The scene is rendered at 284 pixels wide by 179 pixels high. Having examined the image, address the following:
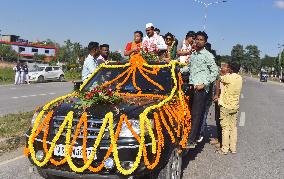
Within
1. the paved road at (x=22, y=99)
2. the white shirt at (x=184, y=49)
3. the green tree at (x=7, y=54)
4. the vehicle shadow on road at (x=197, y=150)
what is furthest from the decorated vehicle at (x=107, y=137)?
the green tree at (x=7, y=54)

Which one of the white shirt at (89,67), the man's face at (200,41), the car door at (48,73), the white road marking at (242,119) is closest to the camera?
the man's face at (200,41)

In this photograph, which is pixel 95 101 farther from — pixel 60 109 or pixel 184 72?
pixel 184 72

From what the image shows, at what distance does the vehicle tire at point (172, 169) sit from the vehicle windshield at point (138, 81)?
112 cm

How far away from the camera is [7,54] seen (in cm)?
10681

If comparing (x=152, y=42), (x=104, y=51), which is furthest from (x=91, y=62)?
(x=152, y=42)

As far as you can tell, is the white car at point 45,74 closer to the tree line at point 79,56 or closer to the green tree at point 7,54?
the tree line at point 79,56

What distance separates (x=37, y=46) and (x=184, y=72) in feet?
377

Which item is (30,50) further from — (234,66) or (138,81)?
(138,81)

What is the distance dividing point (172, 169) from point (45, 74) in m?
34.4

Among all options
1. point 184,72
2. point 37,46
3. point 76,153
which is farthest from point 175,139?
point 37,46

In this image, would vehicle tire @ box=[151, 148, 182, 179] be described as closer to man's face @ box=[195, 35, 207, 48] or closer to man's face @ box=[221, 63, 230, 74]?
man's face @ box=[195, 35, 207, 48]

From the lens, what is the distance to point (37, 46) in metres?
118

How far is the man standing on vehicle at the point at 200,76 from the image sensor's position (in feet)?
23.9

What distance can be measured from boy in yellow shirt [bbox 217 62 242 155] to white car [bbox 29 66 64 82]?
30.8m
